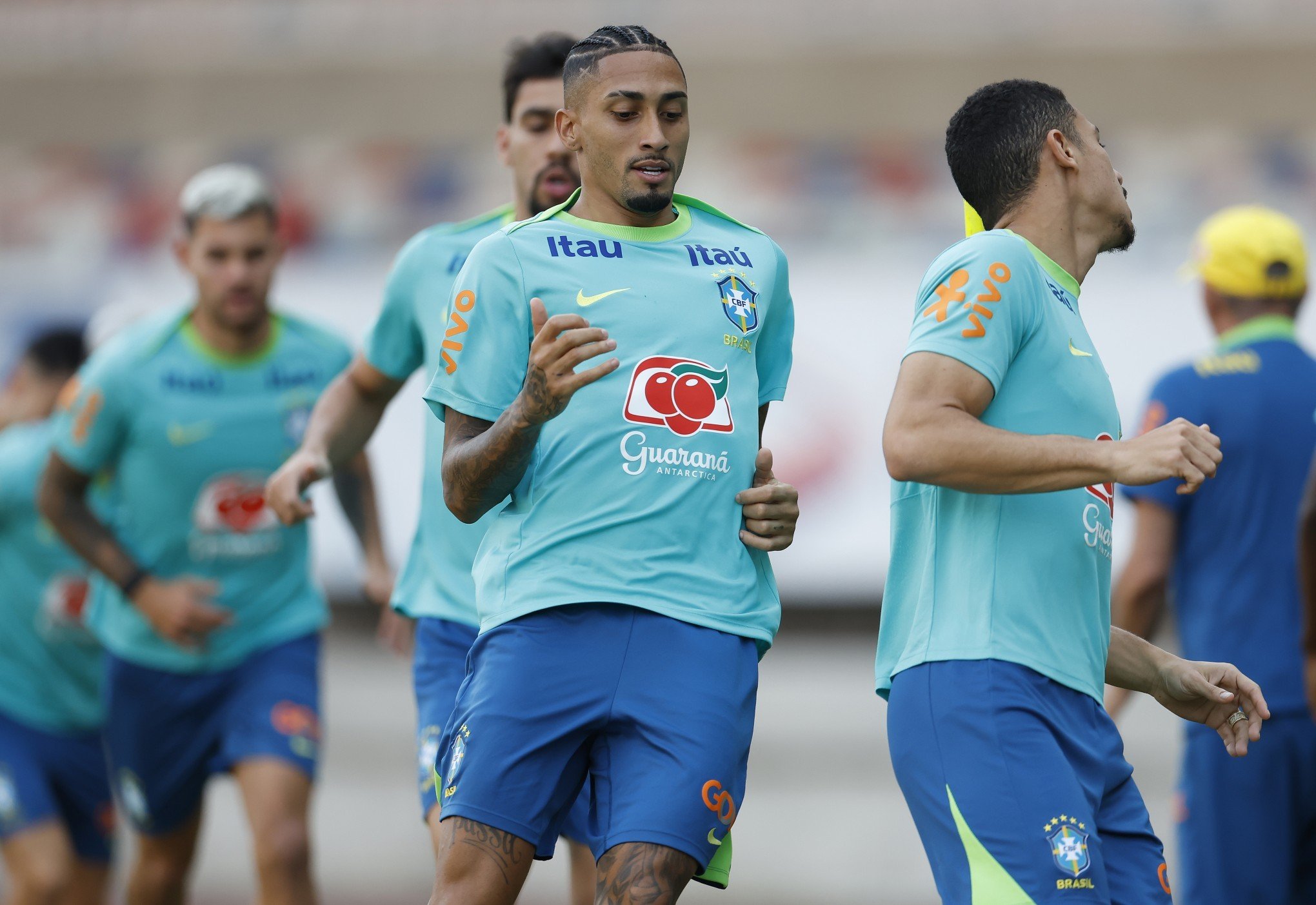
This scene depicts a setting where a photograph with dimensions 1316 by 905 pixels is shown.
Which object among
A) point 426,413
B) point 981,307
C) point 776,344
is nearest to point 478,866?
point 776,344

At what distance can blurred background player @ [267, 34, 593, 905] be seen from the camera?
506 cm

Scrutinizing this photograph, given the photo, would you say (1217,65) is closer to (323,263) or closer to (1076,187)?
(323,263)

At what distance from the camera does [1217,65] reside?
13852 mm

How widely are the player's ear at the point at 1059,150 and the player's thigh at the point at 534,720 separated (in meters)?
1.40

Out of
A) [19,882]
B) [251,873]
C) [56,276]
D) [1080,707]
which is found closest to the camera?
[1080,707]

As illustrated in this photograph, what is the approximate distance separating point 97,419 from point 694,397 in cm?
332

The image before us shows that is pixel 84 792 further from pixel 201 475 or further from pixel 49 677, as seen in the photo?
pixel 201 475

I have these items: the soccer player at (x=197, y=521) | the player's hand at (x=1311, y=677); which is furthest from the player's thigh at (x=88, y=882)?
→ the player's hand at (x=1311, y=677)

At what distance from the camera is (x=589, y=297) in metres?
3.85

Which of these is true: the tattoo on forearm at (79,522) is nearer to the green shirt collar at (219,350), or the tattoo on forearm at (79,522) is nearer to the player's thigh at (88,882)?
the green shirt collar at (219,350)

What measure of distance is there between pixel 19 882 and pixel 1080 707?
16.4ft

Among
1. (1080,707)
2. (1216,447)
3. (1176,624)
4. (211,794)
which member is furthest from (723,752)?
(211,794)

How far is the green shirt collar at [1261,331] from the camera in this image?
236 inches

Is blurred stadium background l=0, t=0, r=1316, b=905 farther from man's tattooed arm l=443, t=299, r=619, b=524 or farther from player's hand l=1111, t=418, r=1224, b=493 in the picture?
player's hand l=1111, t=418, r=1224, b=493
